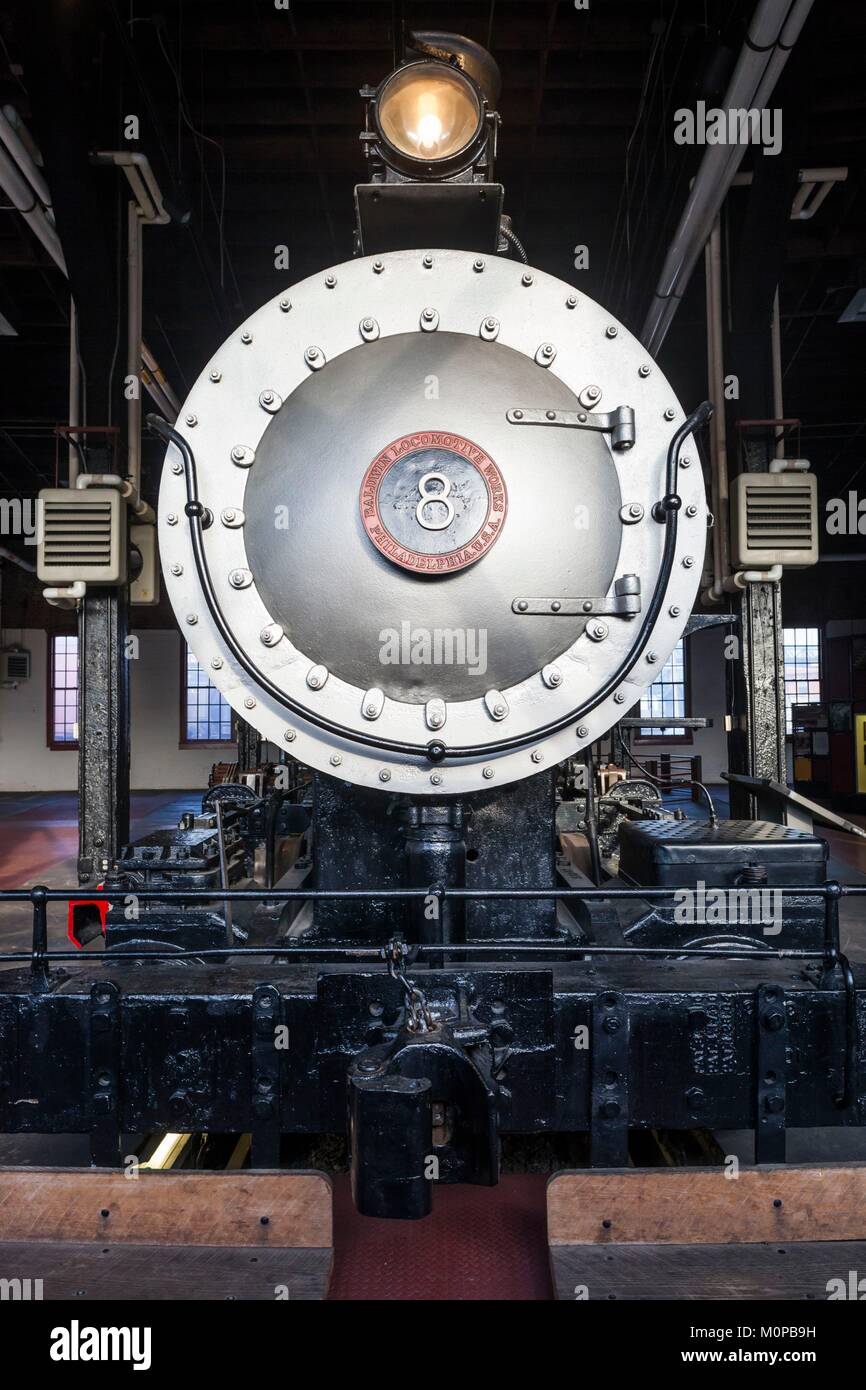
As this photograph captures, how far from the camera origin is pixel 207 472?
5.65ft

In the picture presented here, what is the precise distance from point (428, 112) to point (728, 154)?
9.09 feet

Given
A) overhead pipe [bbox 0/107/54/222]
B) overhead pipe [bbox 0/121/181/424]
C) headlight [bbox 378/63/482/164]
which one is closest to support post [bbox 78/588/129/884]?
overhead pipe [bbox 0/121/181/424]

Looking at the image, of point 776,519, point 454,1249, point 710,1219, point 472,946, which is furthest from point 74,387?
point 710,1219

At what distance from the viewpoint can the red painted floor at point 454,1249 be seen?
→ 4.80ft

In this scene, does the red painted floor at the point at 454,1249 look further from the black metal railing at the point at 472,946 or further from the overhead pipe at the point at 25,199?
the overhead pipe at the point at 25,199

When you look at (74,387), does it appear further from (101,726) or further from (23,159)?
(101,726)

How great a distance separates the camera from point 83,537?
162 inches

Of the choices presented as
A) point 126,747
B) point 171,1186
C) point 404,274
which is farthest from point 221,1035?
point 126,747

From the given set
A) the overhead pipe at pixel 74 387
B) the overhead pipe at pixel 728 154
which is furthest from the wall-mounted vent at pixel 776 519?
the overhead pipe at pixel 74 387

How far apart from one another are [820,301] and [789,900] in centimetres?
766

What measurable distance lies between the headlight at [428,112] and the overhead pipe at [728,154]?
90.0 inches

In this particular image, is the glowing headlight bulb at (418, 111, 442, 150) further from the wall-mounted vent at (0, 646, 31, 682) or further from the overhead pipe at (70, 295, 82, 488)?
the wall-mounted vent at (0, 646, 31, 682)

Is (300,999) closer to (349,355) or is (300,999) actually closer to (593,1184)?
(593,1184)

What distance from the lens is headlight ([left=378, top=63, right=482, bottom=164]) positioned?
177 cm
